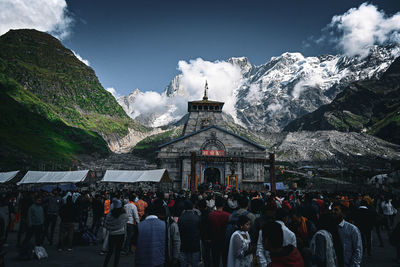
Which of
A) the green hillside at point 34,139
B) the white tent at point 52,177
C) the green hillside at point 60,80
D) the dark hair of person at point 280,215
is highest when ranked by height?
the green hillside at point 60,80

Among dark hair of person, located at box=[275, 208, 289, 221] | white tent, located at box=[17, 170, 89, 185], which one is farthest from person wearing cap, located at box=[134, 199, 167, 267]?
white tent, located at box=[17, 170, 89, 185]

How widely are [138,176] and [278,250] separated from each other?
66.8 ft

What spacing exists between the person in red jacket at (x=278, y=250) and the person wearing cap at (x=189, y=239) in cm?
328

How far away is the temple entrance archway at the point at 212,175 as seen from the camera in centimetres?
3460

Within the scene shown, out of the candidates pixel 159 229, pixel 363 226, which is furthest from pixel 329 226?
pixel 363 226

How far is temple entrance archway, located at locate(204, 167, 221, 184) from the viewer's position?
3460 centimetres

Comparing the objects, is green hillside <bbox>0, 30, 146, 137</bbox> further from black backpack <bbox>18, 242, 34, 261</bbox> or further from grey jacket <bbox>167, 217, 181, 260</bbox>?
grey jacket <bbox>167, 217, 181, 260</bbox>

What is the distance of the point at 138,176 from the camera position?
22.9m

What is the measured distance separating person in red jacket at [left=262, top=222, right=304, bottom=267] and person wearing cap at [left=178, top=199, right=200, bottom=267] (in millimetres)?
3277

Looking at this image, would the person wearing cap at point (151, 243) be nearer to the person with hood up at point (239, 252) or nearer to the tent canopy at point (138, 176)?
the person with hood up at point (239, 252)

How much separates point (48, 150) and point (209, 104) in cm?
3759

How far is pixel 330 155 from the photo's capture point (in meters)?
88.8

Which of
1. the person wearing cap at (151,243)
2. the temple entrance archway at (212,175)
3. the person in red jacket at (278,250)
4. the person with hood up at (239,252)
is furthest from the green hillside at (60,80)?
the person in red jacket at (278,250)

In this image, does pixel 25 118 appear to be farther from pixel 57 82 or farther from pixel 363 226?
pixel 363 226
